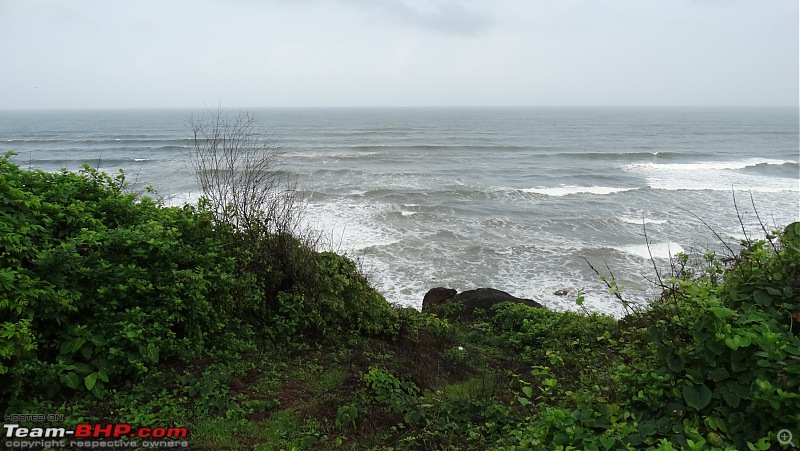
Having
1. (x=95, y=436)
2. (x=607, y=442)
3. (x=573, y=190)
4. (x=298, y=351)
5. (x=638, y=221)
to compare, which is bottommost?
(x=638, y=221)

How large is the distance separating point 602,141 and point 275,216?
54796 millimetres

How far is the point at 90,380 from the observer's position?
4.03 m

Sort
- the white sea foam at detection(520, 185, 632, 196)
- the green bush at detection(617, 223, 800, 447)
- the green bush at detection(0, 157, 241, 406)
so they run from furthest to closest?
1. the white sea foam at detection(520, 185, 632, 196)
2. the green bush at detection(0, 157, 241, 406)
3. the green bush at detection(617, 223, 800, 447)

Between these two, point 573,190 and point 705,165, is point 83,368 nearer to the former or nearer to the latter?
point 573,190

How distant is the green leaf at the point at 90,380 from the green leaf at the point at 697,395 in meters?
4.50

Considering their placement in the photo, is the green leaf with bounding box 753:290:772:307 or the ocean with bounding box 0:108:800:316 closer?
the green leaf with bounding box 753:290:772:307

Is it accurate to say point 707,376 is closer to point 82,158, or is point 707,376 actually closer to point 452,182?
point 452,182

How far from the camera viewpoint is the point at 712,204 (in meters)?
22.6

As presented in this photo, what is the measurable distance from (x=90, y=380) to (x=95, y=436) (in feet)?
1.69

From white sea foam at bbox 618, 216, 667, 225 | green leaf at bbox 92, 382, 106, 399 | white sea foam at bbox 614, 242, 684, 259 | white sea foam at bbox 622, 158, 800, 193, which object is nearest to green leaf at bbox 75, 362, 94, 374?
green leaf at bbox 92, 382, 106, 399

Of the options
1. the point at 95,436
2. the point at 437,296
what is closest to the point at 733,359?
the point at 95,436

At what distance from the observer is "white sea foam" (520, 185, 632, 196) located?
25641 mm

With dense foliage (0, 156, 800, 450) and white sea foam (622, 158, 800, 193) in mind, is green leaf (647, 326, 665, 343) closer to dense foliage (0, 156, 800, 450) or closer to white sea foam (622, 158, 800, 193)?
dense foliage (0, 156, 800, 450)

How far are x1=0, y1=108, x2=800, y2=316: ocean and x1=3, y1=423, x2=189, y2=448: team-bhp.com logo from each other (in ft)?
15.3
